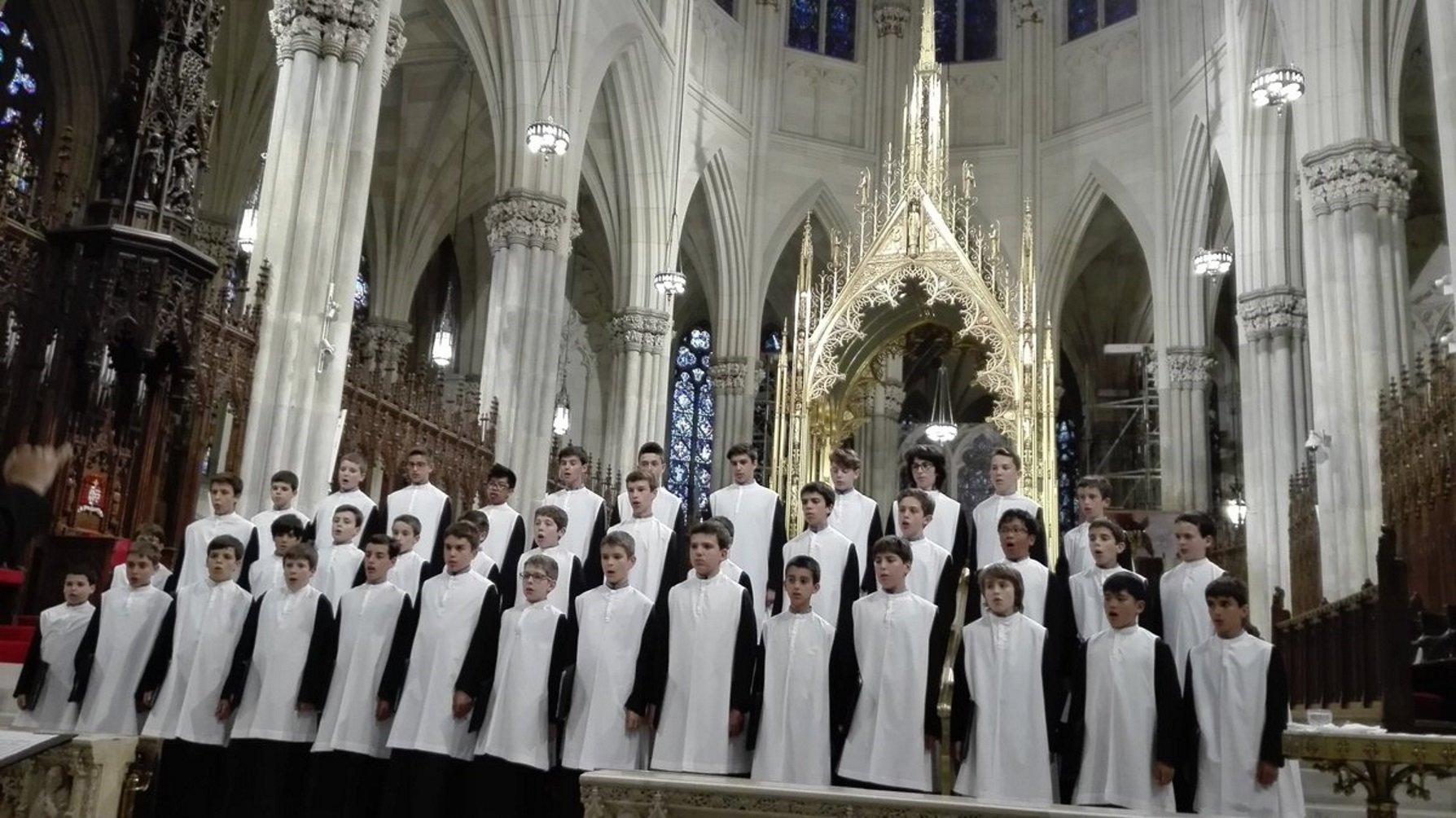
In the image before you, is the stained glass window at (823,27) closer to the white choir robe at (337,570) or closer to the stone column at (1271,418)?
the stone column at (1271,418)

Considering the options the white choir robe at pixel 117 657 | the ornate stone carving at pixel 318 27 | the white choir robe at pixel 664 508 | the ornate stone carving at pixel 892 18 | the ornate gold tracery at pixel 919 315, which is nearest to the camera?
the white choir robe at pixel 117 657

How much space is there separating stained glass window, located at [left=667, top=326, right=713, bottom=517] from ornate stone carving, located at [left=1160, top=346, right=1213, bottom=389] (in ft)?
31.8

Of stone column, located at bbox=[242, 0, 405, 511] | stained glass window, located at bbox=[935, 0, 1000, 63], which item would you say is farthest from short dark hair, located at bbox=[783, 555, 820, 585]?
stained glass window, located at bbox=[935, 0, 1000, 63]

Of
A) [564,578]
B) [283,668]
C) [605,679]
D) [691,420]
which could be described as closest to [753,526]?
[564,578]

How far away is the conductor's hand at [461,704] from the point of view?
5926 mm

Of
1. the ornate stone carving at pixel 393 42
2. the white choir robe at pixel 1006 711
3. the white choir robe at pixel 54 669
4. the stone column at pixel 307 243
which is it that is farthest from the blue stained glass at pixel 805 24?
the white choir robe at pixel 1006 711

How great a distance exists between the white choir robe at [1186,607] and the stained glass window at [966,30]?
21441 mm

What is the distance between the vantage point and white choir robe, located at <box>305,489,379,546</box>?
7.47m

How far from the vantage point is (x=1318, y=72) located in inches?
575

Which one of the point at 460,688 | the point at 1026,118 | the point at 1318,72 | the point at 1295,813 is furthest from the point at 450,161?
the point at 1295,813

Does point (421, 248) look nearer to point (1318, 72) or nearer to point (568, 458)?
point (1318, 72)

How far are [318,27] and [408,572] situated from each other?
22.8 feet

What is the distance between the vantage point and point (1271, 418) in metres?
17.4

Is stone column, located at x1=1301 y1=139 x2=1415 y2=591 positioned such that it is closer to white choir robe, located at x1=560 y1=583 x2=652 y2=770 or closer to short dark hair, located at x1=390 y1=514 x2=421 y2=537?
white choir robe, located at x1=560 y1=583 x2=652 y2=770
